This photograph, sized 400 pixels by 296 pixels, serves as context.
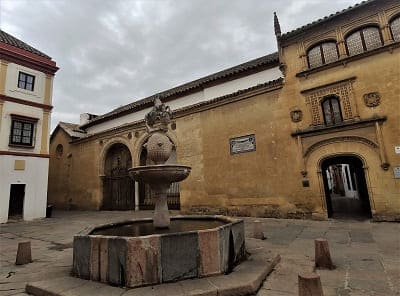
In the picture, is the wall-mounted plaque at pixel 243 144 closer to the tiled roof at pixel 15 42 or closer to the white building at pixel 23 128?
the white building at pixel 23 128

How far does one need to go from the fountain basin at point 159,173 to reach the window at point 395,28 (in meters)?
10.4

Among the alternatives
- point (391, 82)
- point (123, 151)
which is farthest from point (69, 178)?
point (391, 82)

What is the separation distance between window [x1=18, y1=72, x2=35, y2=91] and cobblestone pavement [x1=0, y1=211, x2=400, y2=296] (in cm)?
918

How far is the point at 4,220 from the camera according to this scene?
1256 centimetres

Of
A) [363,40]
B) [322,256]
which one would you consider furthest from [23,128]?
[363,40]

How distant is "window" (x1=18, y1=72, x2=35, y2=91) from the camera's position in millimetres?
14264

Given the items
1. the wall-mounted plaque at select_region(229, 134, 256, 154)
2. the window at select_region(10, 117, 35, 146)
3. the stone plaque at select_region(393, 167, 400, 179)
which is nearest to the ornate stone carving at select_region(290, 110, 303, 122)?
the wall-mounted plaque at select_region(229, 134, 256, 154)

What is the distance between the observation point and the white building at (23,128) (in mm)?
13250

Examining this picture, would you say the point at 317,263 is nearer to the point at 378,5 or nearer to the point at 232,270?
the point at 232,270

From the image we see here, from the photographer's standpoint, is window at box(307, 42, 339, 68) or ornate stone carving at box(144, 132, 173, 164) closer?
ornate stone carving at box(144, 132, 173, 164)

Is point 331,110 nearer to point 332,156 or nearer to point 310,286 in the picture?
point 332,156

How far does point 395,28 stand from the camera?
976 centimetres

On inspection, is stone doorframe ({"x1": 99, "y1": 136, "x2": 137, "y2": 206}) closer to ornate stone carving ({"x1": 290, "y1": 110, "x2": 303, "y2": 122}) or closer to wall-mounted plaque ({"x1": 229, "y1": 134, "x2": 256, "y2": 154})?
wall-mounted plaque ({"x1": 229, "y1": 134, "x2": 256, "y2": 154})

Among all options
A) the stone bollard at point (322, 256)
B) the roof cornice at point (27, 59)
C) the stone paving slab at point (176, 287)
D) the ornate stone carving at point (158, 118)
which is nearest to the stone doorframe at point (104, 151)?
the roof cornice at point (27, 59)
